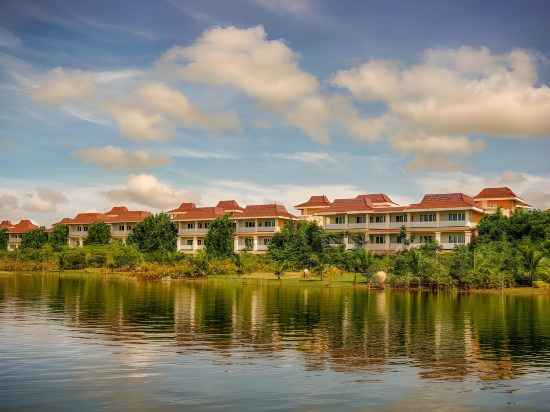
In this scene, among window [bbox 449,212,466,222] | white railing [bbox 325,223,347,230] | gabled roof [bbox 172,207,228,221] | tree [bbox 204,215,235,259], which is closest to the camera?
window [bbox 449,212,466,222]

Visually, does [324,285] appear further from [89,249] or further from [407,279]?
[89,249]

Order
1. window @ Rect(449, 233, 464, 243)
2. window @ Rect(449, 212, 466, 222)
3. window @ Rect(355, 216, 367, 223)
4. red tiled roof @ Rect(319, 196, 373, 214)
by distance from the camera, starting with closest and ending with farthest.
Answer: window @ Rect(449, 212, 466, 222)
window @ Rect(449, 233, 464, 243)
red tiled roof @ Rect(319, 196, 373, 214)
window @ Rect(355, 216, 367, 223)

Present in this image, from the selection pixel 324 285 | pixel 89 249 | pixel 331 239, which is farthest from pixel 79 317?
pixel 89 249

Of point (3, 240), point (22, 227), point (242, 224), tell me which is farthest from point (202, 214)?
point (22, 227)

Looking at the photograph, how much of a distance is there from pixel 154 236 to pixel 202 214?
8.76m

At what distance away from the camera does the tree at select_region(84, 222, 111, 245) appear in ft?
270

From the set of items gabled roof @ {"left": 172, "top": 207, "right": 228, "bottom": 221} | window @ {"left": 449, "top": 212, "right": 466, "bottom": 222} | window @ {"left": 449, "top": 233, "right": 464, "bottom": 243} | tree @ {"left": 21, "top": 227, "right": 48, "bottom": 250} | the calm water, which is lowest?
the calm water

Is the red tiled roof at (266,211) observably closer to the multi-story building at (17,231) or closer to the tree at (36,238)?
the tree at (36,238)

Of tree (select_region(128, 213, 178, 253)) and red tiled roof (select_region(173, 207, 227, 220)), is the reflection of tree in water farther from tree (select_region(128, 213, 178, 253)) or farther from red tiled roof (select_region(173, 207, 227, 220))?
red tiled roof (select_region(173, 207, 227, 220))

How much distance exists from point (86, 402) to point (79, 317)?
48.0 feet

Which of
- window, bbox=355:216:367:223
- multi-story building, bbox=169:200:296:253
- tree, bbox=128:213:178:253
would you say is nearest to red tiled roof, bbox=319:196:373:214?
window, bbox=355:216:367:223

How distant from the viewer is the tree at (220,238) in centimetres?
6688

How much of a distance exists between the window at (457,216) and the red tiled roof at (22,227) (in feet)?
242

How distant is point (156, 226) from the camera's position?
74188 mm
